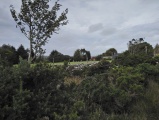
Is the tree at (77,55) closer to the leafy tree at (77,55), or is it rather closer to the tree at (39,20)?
the leafy tree at (77,55)

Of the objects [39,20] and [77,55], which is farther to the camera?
[77,55]

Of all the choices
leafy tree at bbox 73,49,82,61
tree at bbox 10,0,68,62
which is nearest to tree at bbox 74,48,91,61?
leafy tree at bbox 73,49,82,61

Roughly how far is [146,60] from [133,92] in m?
5.90

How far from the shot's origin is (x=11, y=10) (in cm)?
1930

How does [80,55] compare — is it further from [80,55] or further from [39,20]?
[39,20]

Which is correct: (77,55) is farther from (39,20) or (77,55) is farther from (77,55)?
(39,20)

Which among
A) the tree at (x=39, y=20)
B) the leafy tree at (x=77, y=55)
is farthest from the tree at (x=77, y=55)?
the tree at (x=39, y=20)

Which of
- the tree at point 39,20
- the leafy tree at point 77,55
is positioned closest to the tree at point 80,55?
the leafy tree at point 77,55

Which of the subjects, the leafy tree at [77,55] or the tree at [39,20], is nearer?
the tree at [39,20]

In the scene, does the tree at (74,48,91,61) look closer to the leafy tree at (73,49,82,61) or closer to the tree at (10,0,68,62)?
the leafy tree at (73,49,82,61)

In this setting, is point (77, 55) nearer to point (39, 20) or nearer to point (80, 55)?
point (80, 55)

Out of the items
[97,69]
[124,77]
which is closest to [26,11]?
[97,69]

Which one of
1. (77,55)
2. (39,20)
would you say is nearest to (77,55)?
(77,55)

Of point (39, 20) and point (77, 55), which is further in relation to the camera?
point (77, 55)
